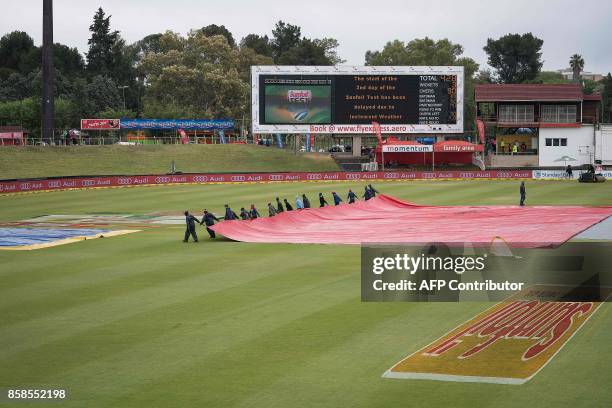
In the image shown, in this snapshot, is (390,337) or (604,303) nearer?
(390,337)

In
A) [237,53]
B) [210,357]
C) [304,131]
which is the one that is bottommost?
[210,357]

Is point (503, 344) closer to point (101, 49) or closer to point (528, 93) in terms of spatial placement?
point (528, 93)

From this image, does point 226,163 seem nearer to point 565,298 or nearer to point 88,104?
point 88,104

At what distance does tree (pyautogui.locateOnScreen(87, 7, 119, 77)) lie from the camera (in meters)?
132

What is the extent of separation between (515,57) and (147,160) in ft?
312

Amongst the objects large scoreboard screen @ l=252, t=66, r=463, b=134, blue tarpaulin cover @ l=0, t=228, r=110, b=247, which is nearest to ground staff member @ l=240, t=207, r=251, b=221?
blue tarpaulin cover @ l=0, t=228, r=110, b=247

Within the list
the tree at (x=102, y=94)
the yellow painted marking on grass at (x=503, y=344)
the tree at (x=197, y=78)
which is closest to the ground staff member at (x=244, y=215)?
the yellow painted marking on grass at (x=503, y=344)

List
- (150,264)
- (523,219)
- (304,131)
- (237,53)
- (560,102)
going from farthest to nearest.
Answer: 1. (237,53)
2. (560,102)
3. (304,131)
4. (523,219)
5. (150,264)

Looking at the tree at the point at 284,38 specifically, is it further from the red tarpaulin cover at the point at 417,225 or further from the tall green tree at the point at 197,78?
the red tarpaulin cover at the point at 417,225

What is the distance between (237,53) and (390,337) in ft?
394

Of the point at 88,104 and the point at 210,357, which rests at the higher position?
the point at 88,104

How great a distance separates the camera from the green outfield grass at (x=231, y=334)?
45.8 ft

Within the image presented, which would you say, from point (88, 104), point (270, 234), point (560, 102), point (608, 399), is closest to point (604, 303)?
point (608, 399)

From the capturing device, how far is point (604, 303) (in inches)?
803
